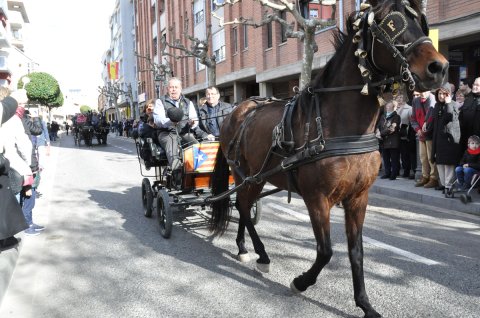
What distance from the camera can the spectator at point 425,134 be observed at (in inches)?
348

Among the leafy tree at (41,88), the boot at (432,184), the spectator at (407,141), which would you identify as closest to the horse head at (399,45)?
the boot at (432,184)

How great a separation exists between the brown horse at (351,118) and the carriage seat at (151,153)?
2768 mm

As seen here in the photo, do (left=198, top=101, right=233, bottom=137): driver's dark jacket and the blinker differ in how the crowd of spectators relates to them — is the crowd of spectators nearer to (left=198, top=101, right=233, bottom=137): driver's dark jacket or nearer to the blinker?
(left=198, top=101, right=233, bottom=137): driver's dark jacket

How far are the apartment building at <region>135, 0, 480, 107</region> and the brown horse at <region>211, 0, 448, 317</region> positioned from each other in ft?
2.49

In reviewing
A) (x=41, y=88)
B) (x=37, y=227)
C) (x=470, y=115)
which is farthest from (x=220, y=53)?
(x=41, y=88)

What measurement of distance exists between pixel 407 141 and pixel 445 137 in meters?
1.83

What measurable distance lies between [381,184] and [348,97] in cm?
683

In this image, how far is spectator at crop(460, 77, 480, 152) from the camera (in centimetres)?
774

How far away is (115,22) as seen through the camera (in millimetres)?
74562

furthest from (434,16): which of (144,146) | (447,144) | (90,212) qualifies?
(90,212)

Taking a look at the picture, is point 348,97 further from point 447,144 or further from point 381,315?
point 447,144

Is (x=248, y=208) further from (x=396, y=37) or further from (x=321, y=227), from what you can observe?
(x=396, y=37)

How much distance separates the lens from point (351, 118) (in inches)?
127

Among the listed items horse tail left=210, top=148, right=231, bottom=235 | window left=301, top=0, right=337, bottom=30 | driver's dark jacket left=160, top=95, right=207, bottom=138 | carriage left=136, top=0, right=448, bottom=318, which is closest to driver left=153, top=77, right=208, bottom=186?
driver's dark jacket left=160, top=95, right=207, bottom=138
